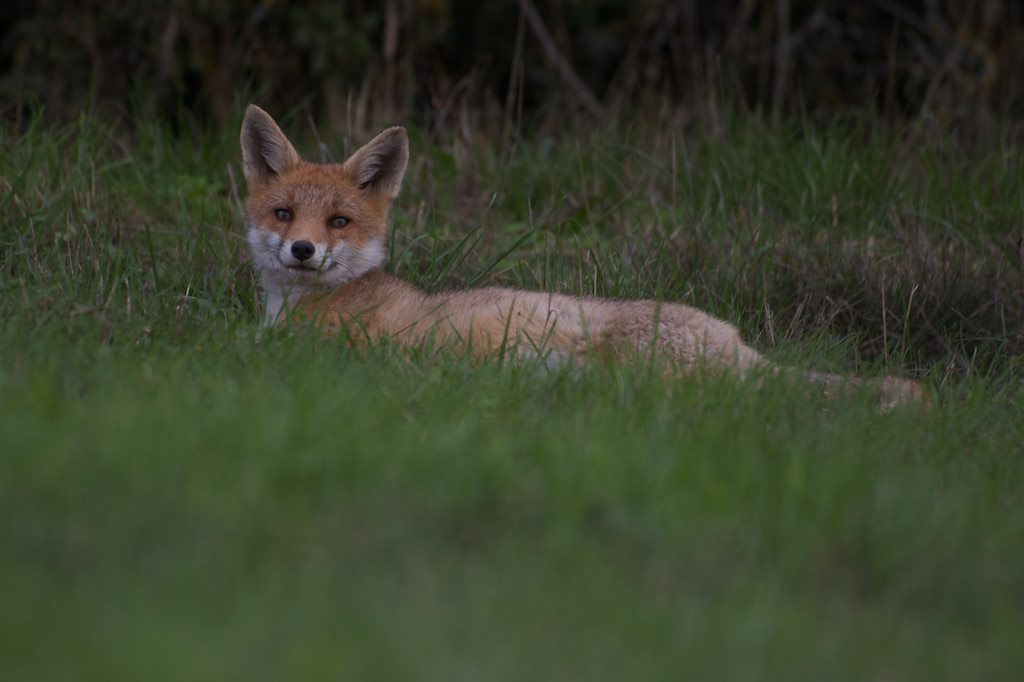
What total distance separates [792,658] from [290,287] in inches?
136

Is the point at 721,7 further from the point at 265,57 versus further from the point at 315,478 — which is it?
the point at 315,478

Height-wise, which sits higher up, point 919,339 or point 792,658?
point 792,658

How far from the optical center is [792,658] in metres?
2.76

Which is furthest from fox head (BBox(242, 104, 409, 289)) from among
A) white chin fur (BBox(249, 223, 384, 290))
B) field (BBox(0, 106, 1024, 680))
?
field (BBox(0, 106, 1024, 680))

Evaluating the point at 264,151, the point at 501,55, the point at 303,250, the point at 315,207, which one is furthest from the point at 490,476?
the point at 501,55

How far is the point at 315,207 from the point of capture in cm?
590

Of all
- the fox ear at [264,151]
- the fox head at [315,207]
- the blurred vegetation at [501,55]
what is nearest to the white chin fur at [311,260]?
the fox head at [315,207]

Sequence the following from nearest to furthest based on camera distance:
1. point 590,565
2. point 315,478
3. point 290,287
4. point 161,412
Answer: point 590,565, point 315,478, point 161,412, point 290,287

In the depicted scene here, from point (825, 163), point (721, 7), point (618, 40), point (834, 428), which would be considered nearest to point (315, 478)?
point (834, 428)

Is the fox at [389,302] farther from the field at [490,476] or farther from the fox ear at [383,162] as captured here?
the field at [490,476]

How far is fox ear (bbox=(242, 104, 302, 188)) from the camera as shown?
6.11 meters

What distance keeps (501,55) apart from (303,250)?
554 cm

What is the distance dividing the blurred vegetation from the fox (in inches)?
80.3

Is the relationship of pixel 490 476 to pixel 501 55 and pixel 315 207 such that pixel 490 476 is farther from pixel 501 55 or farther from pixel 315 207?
pixel 501 55
